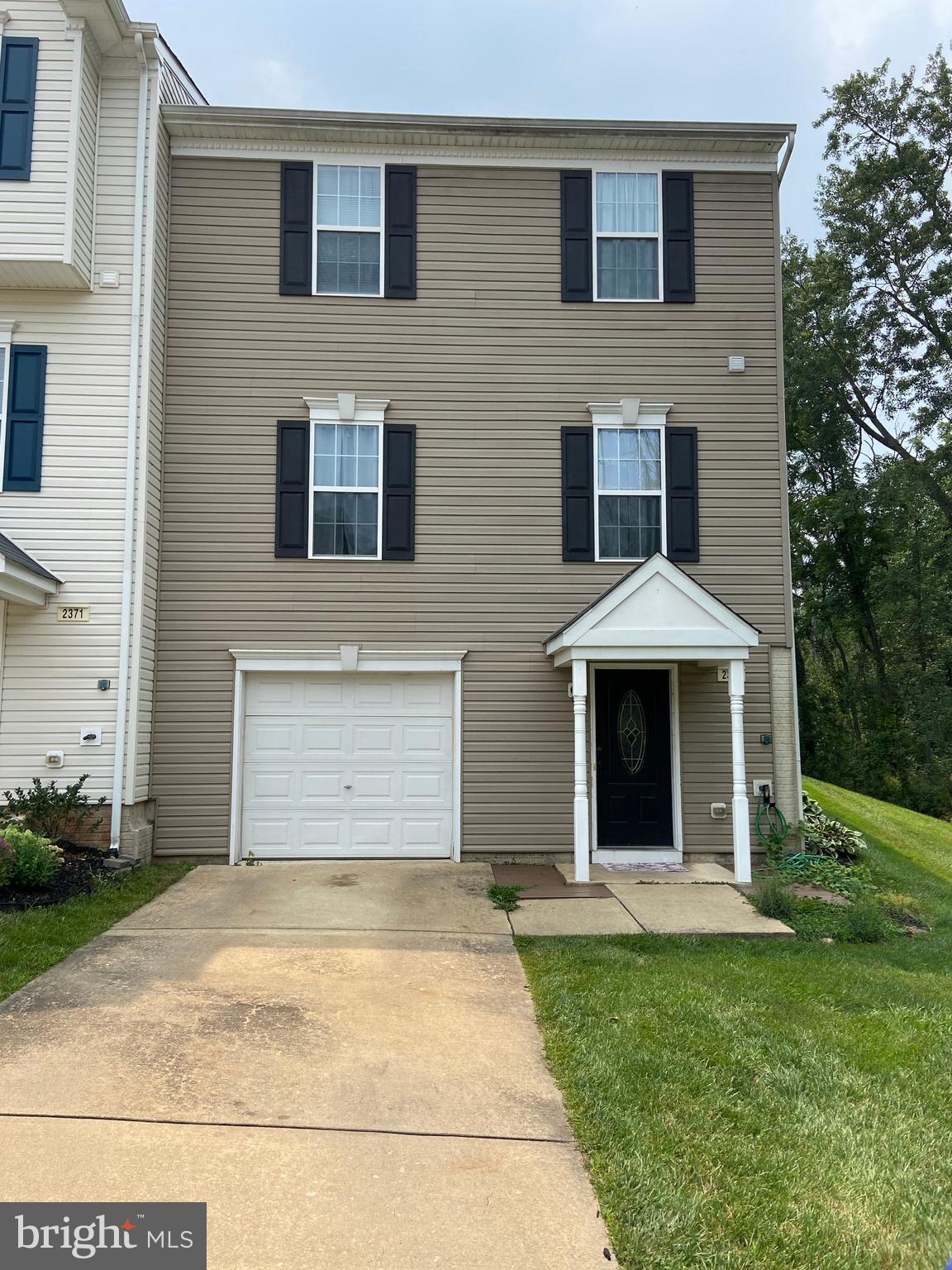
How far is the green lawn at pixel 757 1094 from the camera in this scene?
9.29 feet

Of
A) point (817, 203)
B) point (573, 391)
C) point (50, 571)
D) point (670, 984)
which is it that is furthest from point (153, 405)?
point (817, 203)

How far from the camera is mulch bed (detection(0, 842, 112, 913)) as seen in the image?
22.6 ft

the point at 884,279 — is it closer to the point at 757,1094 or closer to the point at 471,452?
the point at 471,452

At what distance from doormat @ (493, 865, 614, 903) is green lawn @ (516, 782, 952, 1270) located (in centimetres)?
145

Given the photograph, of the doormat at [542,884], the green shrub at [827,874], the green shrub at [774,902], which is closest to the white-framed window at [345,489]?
the doormat at [542,884]

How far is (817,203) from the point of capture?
20.7m

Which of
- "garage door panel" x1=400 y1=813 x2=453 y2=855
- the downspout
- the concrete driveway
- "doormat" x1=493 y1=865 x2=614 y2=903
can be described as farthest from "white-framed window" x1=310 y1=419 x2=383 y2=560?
the concrete driveway

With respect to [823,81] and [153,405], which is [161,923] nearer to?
[153,405]

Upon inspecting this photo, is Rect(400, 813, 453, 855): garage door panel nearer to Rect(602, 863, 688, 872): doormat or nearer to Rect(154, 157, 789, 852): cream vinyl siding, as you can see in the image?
Rect(154, 157, 789, 852): cream vinyl siding

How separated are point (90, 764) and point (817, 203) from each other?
805 inches

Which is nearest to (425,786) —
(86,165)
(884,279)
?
(86,165)

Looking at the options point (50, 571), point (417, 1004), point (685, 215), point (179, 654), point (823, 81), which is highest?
point (823, 81)

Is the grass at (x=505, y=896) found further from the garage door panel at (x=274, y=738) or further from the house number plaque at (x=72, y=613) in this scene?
the house number plaque at (x=72, y=613)

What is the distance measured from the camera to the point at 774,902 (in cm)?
719
